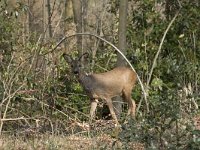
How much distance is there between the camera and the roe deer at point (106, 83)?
13.2m

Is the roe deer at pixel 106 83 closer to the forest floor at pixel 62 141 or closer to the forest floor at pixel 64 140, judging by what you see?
the forest floor at pixel 64 140

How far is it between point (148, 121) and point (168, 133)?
24cm

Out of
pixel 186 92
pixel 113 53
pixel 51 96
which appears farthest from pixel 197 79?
pixel 186 92

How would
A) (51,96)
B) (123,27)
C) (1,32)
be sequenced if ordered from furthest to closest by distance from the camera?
1. (1,32)
2. (123,27)
3. (51,96)

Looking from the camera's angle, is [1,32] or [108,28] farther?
[108,28]

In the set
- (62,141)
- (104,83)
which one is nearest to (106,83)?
(104,83)

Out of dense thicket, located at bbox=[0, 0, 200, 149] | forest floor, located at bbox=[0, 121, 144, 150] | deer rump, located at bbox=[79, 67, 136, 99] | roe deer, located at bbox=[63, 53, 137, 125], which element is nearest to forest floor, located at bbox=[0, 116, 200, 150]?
forest floor, located at bbox=[0, 121, 144, 150]

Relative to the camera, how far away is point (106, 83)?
44.8 feet

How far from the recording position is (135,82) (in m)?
14.0

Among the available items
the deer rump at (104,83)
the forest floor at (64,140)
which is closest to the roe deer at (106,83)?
the deer rump at (104,83)

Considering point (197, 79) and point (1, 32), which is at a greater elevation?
point (1, 32)

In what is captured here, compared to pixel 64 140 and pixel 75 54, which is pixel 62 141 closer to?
pixel 64 140

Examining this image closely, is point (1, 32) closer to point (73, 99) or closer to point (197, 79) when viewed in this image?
point (73, 99)

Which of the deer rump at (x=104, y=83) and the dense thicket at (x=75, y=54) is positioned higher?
the dense thicket at (x=75, y=54)
